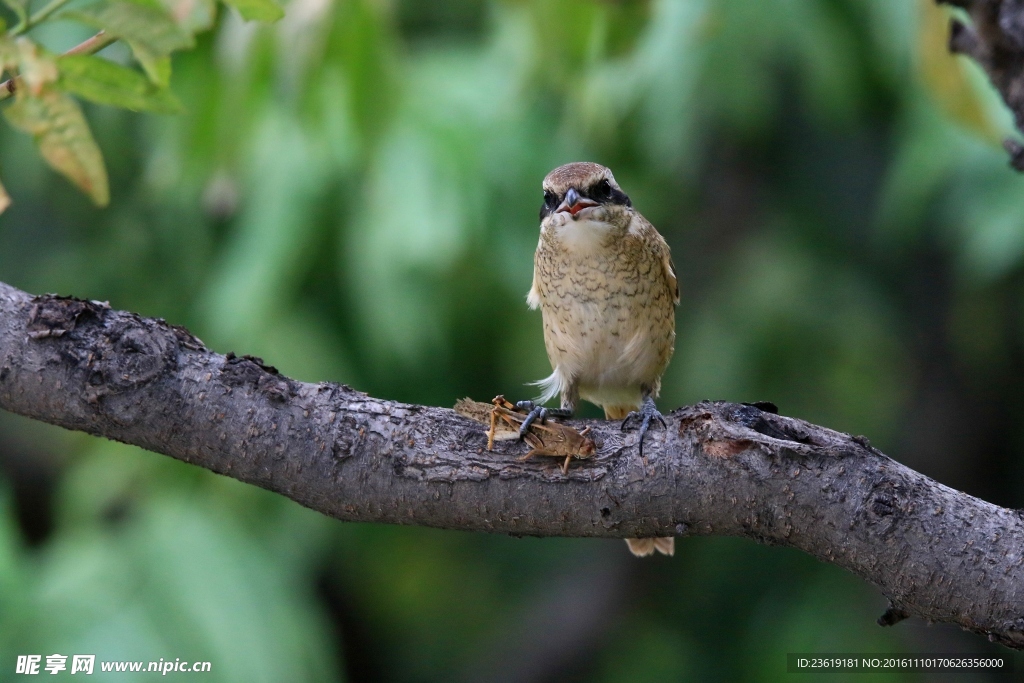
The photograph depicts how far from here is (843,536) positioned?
1975 millimetres

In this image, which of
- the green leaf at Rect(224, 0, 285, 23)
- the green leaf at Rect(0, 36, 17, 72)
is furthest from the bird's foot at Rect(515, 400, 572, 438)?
the green leaf at Rect(0, 36, 17, 72)

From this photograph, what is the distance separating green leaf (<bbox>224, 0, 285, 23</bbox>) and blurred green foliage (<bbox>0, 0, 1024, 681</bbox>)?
2.59m

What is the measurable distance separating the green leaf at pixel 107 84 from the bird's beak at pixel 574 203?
2.10m

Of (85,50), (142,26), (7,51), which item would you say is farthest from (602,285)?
(7,51)

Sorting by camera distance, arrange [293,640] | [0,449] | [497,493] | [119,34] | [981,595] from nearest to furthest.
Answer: [119,34], [981,595], [497,493], [293,640], [0,449]

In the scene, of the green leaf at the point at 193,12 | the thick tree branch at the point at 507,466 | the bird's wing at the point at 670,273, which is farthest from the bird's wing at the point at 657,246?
the green leaf at the point at 193,12

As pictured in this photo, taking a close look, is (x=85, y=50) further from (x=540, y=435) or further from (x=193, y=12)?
(x=540, y=435)

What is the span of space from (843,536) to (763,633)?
5193 mm

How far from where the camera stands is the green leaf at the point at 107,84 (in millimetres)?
1247

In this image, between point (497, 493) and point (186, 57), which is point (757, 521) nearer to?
point (497, 493)

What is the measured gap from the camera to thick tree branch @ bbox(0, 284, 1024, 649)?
1952 mm

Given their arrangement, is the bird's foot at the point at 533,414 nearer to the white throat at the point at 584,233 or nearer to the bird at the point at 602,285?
the bird at the point at 602,285

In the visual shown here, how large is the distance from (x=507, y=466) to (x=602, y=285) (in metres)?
1.37

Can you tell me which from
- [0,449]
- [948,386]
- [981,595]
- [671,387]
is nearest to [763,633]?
[671,387]
